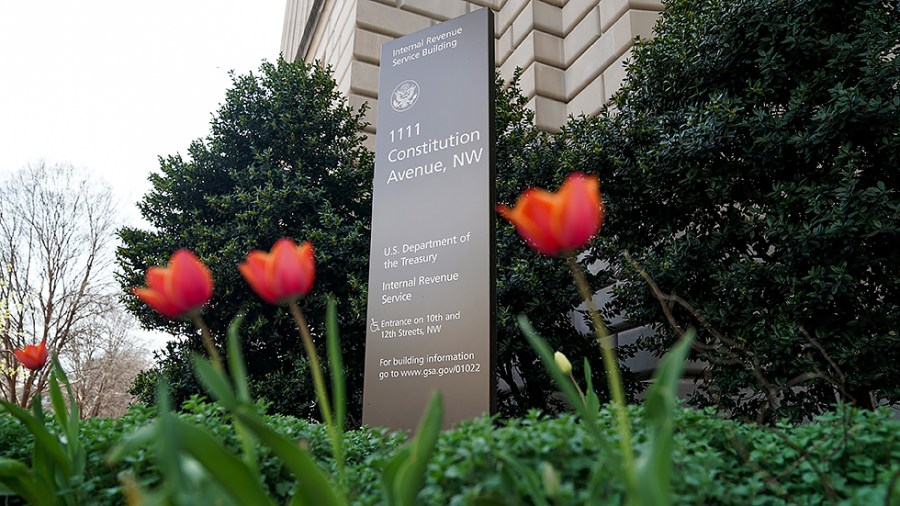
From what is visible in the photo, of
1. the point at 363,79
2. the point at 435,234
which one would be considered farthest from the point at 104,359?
the point at 435,234

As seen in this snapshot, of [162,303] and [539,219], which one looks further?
[162,303]

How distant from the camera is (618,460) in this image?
161cm

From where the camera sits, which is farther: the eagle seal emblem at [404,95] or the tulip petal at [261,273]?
the eagle seal emblem at [404,95]

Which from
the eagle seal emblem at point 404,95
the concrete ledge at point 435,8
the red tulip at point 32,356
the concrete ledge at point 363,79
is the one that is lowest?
the red tulip at point 32,356

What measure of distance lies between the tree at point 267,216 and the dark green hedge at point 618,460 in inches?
219

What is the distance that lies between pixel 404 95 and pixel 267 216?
3.03 meters

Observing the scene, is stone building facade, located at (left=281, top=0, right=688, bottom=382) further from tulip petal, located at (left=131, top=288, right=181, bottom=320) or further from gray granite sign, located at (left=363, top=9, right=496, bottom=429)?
tulip petal, located at (left=131, top=288, right=181, bottom=320)

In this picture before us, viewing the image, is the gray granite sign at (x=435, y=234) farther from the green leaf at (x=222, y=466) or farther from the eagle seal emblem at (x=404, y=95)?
the green leaf at (x=222, y=466)

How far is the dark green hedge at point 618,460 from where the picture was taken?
192 centimetres

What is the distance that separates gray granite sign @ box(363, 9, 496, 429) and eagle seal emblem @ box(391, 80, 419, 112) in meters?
0.01

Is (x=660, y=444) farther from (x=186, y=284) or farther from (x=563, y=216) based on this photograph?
(x=186, y=284)

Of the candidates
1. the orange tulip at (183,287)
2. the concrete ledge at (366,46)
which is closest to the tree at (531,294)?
the concrete ledge at (366,46)

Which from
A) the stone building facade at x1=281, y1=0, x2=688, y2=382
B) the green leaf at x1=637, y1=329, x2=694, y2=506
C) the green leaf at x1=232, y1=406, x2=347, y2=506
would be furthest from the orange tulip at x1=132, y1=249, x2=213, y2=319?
the stone building facade at x1=281, y1=0, x2=688, y2=382

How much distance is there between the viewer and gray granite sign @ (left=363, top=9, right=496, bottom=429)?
544cm
